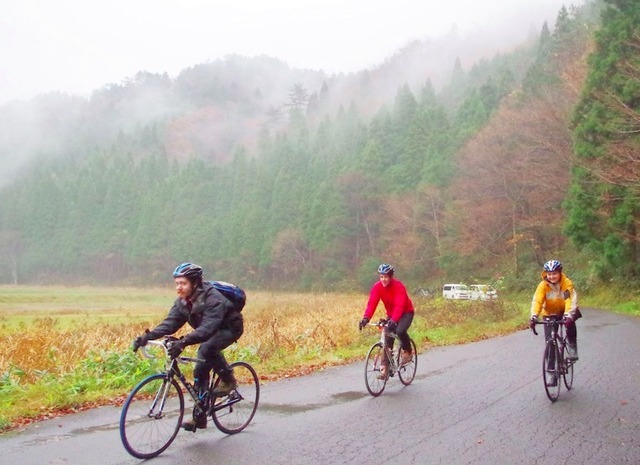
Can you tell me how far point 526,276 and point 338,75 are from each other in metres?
163

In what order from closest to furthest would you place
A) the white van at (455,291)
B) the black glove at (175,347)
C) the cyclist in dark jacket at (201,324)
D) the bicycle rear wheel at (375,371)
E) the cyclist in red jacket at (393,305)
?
the black glove at (175,347) → the cyclist in dark jacket at (201,324) → the bicycle rear wheel at (375,371) → the cyclist in red jacket at (393,305) → the white van at (455,291)

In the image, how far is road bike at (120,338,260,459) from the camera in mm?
5504

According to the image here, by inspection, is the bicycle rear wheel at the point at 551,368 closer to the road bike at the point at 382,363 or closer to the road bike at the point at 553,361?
the road bike at the point at 553,361

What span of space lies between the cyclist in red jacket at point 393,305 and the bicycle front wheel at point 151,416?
3774 mm

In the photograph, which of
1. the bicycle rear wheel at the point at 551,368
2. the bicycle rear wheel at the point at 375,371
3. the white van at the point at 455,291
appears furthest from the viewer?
the white van at the point at 455,291

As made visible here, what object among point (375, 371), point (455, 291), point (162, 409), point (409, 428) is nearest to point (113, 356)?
point (375, 371)

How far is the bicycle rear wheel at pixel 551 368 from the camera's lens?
26.2 feet

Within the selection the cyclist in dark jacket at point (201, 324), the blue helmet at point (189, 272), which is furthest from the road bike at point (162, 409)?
the blue helmet at point (189, 272)

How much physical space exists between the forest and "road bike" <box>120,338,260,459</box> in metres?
19.4

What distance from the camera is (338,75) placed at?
189500mm

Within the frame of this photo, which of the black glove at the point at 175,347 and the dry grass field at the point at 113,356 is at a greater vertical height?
the black glove at the point at 175,347

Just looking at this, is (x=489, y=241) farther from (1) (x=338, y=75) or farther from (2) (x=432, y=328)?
(1) (x=338, y=75)

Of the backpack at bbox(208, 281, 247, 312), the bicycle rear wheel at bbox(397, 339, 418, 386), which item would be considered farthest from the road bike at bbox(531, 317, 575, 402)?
the backpack at bbox(208, 281, 247, 312)

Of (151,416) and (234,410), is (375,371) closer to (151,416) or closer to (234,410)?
(234,410)
